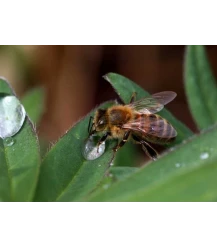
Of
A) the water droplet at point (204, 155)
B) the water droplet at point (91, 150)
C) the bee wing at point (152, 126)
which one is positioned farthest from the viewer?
the bee wing at point (152, 126)

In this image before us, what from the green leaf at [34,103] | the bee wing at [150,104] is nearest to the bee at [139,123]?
the bee wing at [150,104]

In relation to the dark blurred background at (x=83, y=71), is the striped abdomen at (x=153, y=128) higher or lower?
higher

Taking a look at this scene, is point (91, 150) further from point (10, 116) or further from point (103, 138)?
point (10, 116)

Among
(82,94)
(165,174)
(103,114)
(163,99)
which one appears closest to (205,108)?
(163,99)

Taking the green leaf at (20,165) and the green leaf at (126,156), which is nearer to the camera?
the green leaf at (20,165)

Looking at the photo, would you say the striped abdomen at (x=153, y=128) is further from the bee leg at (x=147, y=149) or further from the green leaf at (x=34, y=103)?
the green leaf at (x=34, y=103)

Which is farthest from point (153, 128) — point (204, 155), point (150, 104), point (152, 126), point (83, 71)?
point (83, 71)

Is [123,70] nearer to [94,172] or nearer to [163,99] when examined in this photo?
[163,99]

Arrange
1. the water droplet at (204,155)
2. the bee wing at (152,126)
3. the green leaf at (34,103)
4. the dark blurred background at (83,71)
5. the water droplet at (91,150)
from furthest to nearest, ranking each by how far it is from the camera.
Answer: the dark blurred background at (83,71) < the green leaf at (34,103) < the bee wing at (152,126) < the water droplet at (91,150) < the water droplet at (204,155)
